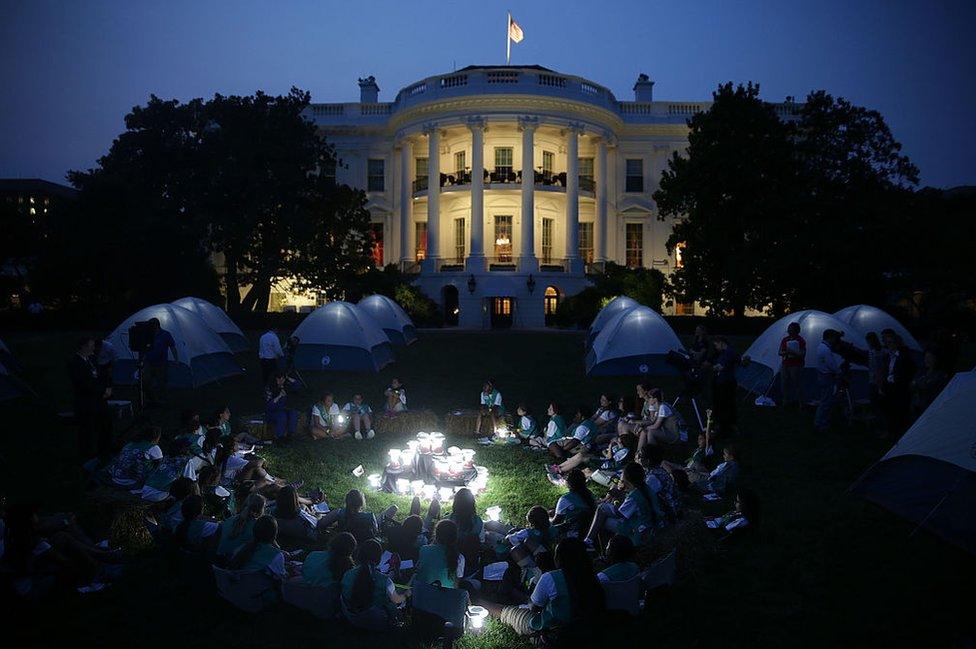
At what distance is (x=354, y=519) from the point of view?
18.8ft

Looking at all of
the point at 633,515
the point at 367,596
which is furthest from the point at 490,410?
the point at 367,596

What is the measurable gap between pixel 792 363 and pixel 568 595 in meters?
8.81

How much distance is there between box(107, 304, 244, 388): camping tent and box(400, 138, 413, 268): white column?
2109 cm

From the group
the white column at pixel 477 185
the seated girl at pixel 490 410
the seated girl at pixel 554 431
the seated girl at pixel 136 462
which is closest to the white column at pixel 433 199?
the white column at pixel 477 185

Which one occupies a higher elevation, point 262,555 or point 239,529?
point 239,529

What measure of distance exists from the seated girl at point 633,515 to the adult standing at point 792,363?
258 inches

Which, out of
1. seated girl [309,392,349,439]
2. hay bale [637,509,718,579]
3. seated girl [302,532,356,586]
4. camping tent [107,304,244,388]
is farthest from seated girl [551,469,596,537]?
camping tent [107,304,244,388]

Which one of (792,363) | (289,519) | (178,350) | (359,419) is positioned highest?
(178,350)

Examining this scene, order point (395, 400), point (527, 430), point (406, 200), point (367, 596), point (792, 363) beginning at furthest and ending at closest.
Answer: point (406, 200) < point (792, 363) < point (395, 400) < point (527, 430) < point (367, 596)

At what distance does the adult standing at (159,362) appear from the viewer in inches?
469

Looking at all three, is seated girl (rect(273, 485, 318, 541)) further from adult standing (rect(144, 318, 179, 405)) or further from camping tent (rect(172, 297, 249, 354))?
camping tent (rect(172, 297, 249, 354))

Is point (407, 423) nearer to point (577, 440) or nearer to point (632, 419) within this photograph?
point (577, 440)

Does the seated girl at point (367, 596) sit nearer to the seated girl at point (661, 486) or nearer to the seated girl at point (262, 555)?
the seated girl at point (262, 555)

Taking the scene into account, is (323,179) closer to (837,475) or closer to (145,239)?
(145,239)
